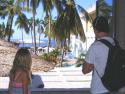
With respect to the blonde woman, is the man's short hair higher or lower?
higher

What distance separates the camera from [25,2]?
42.3 meters

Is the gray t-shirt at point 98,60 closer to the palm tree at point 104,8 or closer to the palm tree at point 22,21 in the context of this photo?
the palm tree at point 104,8

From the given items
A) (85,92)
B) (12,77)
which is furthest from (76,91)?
(12,77)

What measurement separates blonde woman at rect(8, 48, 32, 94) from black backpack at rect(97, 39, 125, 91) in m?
0.87

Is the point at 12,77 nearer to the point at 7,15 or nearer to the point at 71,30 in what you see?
the point at 71,30

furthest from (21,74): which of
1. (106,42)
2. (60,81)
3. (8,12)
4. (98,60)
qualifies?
(8,12)

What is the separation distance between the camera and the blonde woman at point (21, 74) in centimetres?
473

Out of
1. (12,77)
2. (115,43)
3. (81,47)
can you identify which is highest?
(115,43)

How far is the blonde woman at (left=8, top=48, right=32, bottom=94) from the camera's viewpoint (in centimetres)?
473

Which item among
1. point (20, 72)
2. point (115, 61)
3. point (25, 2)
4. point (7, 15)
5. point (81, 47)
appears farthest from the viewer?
point (7, 15)

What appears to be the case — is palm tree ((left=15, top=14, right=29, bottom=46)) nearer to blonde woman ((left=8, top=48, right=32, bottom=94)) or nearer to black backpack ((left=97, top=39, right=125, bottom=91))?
blonde woman ((left=8, top=48, right=32, bottom=94))

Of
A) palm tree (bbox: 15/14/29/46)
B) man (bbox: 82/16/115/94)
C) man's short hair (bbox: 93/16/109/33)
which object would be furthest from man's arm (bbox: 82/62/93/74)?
palm tree (bbox: 15/14/29/46)

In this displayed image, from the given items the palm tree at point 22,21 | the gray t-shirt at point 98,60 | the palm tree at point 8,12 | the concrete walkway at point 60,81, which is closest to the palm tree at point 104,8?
the concrete walkway at point 60,81

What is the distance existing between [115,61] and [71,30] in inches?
1560
